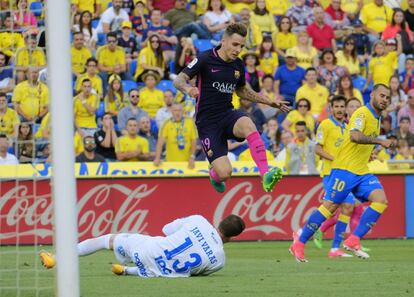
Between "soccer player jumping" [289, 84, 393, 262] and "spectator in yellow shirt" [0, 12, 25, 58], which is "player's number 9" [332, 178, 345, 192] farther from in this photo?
"spectator in yellow shirt" [0, 12, 25, 58]

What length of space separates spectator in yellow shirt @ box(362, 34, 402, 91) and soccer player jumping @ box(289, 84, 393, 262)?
29.7 feet

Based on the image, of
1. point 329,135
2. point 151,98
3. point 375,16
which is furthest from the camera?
point 375,16

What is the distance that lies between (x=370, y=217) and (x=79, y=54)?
29.4ft

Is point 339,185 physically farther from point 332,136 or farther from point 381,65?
point 381,65

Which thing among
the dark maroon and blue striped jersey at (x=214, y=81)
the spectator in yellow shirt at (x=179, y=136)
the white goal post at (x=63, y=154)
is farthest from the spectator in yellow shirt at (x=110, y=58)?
the white goal post at (x=63, y=154)

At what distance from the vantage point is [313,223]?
47.6 ft

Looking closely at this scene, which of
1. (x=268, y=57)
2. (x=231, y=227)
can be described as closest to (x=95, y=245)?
(x=231, y=227)

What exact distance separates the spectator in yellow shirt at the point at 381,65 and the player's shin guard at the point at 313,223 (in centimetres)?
951

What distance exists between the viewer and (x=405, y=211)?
19672mm

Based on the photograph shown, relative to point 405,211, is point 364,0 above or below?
above

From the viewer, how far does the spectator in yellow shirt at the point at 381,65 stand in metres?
23.7

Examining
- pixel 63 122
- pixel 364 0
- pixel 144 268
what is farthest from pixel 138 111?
pixel 63 122

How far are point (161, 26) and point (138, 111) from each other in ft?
10.2

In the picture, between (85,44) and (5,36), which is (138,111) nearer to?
(85,44)
